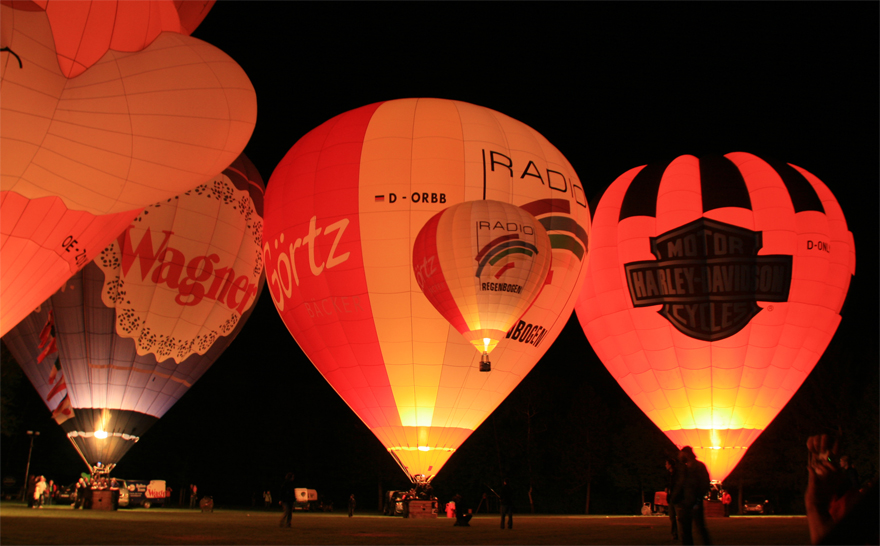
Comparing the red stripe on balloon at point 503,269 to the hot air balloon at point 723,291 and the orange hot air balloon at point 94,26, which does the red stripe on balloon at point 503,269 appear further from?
the orange hot air balloon at point 94,26

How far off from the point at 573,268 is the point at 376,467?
2395 cm

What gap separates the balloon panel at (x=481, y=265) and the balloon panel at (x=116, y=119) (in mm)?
5499

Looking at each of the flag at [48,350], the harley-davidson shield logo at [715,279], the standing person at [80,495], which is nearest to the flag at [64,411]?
the flag at [48,350]

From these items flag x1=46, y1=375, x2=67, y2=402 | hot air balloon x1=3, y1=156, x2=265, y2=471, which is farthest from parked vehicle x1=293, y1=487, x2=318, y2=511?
flag x1=46, y1=375, x2=67, y2=402

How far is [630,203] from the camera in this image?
15617 millimetres

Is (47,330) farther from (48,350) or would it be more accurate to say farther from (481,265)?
(481,265)

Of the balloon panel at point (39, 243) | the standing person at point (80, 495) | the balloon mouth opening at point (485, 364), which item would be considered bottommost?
the standing person at point (80, 495)

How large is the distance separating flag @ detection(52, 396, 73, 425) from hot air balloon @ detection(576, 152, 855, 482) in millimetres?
10934

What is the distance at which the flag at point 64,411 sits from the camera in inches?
558

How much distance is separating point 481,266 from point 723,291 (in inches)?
237

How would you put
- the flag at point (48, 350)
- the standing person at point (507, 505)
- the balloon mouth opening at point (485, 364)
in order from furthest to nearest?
the flag at point (48, 350), the balloon mouth opening at point (485, 364), the standing person at point (507, 505)

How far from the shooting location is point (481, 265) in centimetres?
1122

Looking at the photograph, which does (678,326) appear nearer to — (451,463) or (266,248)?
(266,248)

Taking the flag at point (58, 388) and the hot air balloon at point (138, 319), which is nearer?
the hot air balloon at point (138, 319)
